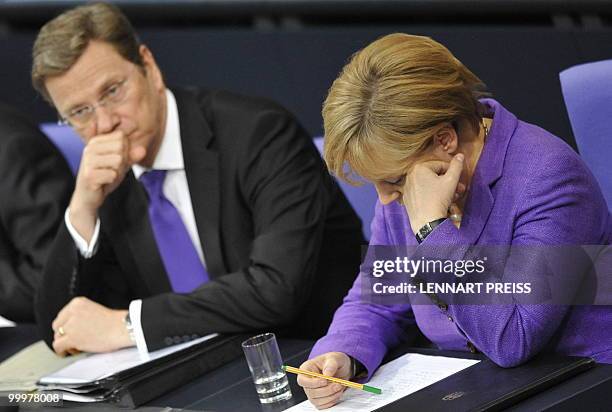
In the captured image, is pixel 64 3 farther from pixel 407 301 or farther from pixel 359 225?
pixel 407 301

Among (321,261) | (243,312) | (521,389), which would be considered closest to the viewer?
(521,389)

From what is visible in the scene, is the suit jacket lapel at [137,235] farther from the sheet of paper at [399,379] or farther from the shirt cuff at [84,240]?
the sheet of paper at [399,379]

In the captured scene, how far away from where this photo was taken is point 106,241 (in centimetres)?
326

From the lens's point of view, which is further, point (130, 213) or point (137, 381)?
point (130, 213)

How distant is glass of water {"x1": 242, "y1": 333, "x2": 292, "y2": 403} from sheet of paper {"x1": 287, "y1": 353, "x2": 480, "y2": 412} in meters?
0.07

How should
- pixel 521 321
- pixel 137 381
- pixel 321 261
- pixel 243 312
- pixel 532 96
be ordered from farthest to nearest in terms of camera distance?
pixel 532 96 → pixel 321 261 → pixel 243 312 → pixel 137 381 → pixel 521 321

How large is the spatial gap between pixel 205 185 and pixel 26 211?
71 centimetres

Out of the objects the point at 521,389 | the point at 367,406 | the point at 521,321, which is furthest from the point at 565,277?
the point at 367,406

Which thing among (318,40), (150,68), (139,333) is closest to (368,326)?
(139,333)

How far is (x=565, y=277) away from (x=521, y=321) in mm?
129

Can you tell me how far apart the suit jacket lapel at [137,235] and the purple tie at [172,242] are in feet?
0.07

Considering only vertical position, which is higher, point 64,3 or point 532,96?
point 64,3

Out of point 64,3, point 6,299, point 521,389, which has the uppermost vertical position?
point 64,3

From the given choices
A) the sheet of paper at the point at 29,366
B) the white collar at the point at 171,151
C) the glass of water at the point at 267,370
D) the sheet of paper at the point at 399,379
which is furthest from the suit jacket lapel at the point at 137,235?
the sheet of paper at the point at 399,379
